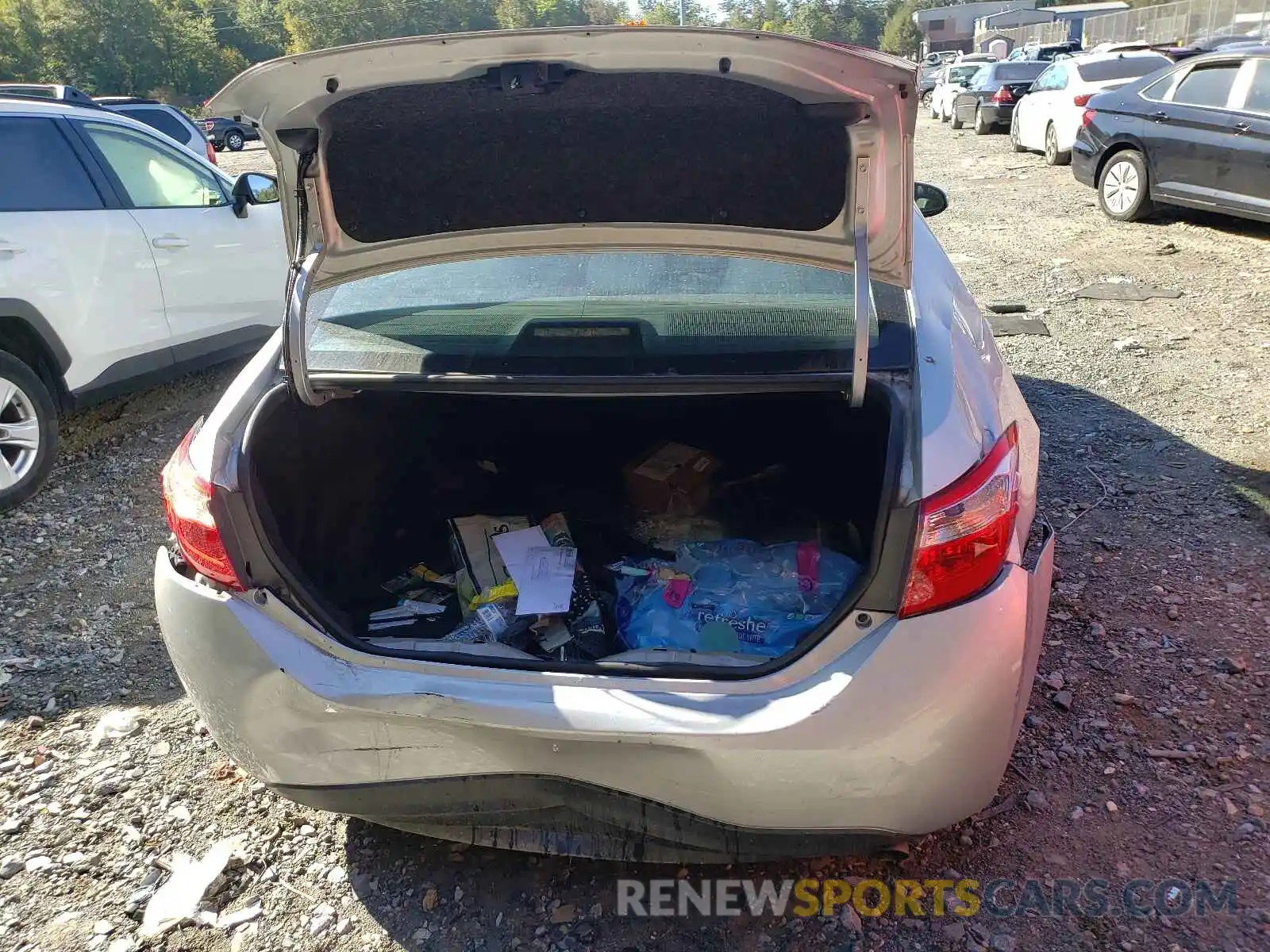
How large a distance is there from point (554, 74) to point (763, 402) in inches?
59.8

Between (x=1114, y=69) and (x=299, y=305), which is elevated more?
(x=299, y=305)

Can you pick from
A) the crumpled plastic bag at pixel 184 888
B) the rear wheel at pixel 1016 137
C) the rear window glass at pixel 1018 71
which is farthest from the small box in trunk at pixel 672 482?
the rear window glass at pixel 1018 71

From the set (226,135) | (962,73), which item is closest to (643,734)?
(962,73)

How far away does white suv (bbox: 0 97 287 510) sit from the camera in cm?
448

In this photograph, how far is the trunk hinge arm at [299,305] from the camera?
2240mm

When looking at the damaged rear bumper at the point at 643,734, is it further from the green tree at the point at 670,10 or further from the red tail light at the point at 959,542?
the green tree at the point at 670,10

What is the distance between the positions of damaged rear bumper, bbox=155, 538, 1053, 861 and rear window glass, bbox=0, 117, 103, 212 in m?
3.49

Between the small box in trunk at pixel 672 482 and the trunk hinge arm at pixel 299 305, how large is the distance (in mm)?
1159

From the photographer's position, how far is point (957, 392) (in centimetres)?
206

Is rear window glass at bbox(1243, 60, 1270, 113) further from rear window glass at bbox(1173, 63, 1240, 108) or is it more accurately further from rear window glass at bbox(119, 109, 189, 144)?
rear window glass at bbox(119, 109, 189, 144)

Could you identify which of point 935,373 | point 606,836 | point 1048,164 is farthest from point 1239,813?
point 1048,164

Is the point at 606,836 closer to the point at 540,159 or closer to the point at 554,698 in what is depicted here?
the point at 554,698

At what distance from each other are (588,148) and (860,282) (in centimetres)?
67

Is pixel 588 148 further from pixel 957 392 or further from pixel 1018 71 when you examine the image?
pixel 1018 71
